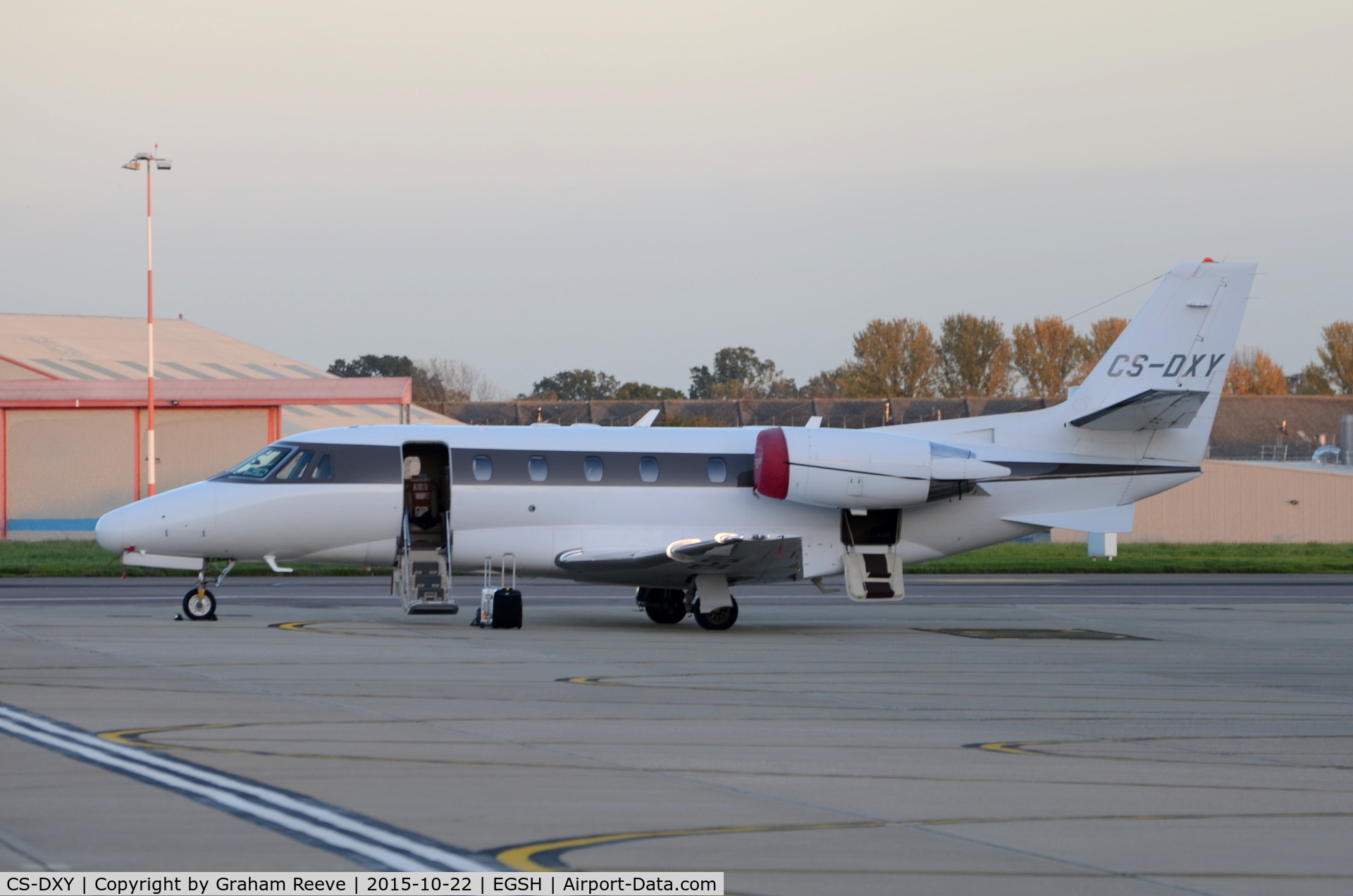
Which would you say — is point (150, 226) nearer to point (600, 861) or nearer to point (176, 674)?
point (176, 674)

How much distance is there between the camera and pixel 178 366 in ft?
201

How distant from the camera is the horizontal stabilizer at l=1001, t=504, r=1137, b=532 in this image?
23.6 metres

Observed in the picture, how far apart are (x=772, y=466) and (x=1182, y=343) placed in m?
7.46

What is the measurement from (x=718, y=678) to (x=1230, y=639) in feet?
34.1

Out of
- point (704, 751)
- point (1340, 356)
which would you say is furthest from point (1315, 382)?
point (704, 751)

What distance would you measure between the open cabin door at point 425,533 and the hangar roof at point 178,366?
23988 mm

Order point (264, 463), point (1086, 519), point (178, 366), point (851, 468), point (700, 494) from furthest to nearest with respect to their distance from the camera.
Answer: point (178, 366) → point (1086, 519) → point (700, 494) → point (264, 463) → point (851, 468)

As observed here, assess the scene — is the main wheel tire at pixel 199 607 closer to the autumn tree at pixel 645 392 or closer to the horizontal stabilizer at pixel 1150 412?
the horizontal stabilizer at pixel 1150 412

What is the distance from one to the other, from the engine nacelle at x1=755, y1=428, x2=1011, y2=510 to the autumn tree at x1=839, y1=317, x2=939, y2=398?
275 ft

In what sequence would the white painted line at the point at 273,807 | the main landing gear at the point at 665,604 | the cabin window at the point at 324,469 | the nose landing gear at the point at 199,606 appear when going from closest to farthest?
the white painted line at the point at 273,807 < the nose landing gear at the point at 199,606 < the cabin window at the point at 324,469 < the main landing gear at the point at 665,604

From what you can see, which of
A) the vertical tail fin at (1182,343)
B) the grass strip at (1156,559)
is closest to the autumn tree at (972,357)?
the grass strip at (1156,559)

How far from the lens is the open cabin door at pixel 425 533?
70.7ft

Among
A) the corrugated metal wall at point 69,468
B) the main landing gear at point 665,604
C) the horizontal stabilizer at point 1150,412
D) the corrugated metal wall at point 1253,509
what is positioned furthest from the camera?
the corrugated metal wall at point 1253,509

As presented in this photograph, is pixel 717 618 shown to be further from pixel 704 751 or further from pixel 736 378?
pixel 736 378
